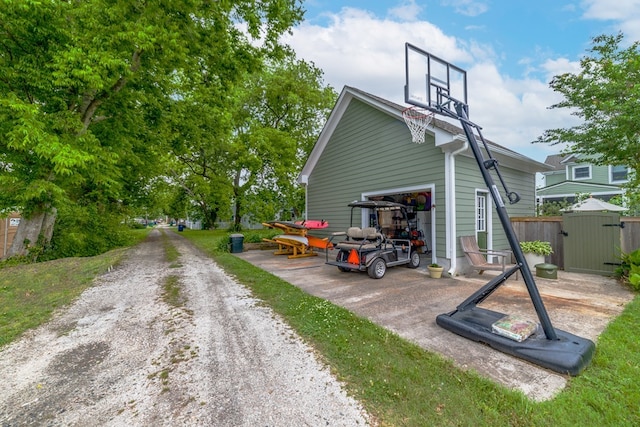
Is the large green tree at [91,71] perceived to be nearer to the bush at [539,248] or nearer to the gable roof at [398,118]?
the gable roof at [398,118]

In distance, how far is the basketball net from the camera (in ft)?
20.6

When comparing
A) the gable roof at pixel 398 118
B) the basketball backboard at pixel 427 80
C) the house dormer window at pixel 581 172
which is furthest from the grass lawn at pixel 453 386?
the house dormer window at pixel 581 172

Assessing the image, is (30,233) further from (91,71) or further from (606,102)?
(606,102)

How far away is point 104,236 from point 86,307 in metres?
10.2

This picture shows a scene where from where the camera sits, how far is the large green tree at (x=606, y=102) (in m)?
8.95

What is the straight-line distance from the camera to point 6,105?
554cm

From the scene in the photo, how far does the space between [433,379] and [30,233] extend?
11.8 meters

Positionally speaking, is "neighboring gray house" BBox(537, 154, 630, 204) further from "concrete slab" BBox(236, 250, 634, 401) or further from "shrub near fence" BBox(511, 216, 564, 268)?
"concrete slab" BBox(236, 250, 634, 401)

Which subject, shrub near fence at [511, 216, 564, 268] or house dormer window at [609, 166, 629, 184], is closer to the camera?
shrub near fence at [511, 216, 564, 268]

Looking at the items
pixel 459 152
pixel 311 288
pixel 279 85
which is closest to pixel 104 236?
pixel 311 288

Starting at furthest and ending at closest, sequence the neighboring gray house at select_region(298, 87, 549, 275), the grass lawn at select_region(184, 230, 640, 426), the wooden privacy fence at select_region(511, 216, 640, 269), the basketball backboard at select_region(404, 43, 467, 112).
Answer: the neighboring gray house at select_region(298, 87, 549, 275) → the wooden privacy fence at select_region(511, 216, 640, 269) → the basketball backboard at select_region(404, 43, 467, 112) → the grass lawn at select_region(184, 230, 640, 426)

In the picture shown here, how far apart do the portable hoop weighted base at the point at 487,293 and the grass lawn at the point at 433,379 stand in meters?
0.20

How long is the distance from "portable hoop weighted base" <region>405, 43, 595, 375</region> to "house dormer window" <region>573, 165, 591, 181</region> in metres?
19.5

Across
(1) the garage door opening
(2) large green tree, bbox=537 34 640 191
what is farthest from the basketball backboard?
(2) large green tree, bbox=537 34 640 191
